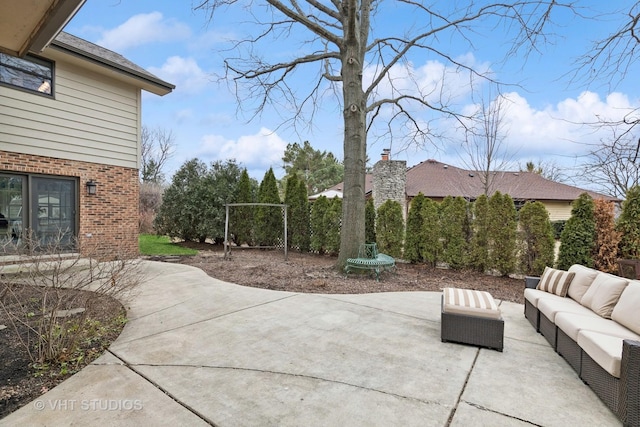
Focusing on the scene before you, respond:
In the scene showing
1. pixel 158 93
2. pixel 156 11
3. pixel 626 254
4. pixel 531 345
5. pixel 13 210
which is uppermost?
pixel 156 11

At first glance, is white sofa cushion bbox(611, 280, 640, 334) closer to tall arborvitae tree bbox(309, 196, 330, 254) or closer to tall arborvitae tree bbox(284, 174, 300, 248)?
A: tall arborvitae tree bbox(309, 196, 330, 254)

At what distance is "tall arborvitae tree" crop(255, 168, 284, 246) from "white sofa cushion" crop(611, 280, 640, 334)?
9.72 m

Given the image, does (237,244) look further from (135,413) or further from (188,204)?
(135,413)

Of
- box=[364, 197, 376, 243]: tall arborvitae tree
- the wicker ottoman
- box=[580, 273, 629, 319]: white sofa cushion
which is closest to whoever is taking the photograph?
box=[580, 273, 629, 319]: white sofa cushion

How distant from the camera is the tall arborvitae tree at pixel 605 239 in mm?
6195

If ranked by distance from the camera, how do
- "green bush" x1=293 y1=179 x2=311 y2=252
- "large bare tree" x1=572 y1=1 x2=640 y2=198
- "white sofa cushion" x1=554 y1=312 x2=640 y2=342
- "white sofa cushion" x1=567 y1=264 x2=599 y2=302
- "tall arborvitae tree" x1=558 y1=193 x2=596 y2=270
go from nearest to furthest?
"white sofa cushion" x1=554 y1=312 x2=640 y2=342 < "white sofa cushion" x1=567 y1=264 x2=599 y2=302 < "large bare tree" x1=572 y1=1 x2=640 y2=198 < "tall arborvitae tree" x1=558 y1=193 x2=596 y2=270 < "green bush" x1=293 y1=179 x2=311 y2=252

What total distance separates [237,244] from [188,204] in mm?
2327

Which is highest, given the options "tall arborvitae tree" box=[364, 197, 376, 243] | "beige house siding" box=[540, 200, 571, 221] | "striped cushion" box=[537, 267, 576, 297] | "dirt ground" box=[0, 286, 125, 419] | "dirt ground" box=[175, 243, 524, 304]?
"beige house siding" box=[540, 200, 571, 221]

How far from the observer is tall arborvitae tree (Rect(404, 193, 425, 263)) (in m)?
8.65

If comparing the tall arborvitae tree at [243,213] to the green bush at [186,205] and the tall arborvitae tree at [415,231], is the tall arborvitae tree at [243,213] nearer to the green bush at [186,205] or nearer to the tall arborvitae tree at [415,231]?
the green bush at [186,205]

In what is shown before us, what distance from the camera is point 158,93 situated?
882cm

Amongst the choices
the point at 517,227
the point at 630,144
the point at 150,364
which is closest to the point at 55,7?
the point at 150,364

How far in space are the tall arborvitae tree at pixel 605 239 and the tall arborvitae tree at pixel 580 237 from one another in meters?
0.08

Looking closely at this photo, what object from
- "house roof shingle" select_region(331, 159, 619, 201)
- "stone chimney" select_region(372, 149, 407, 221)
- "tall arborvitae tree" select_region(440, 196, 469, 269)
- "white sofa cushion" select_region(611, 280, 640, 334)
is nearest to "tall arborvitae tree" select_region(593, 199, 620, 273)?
"tall arborvitae tree" select_region(440, 196, 469, 269)
